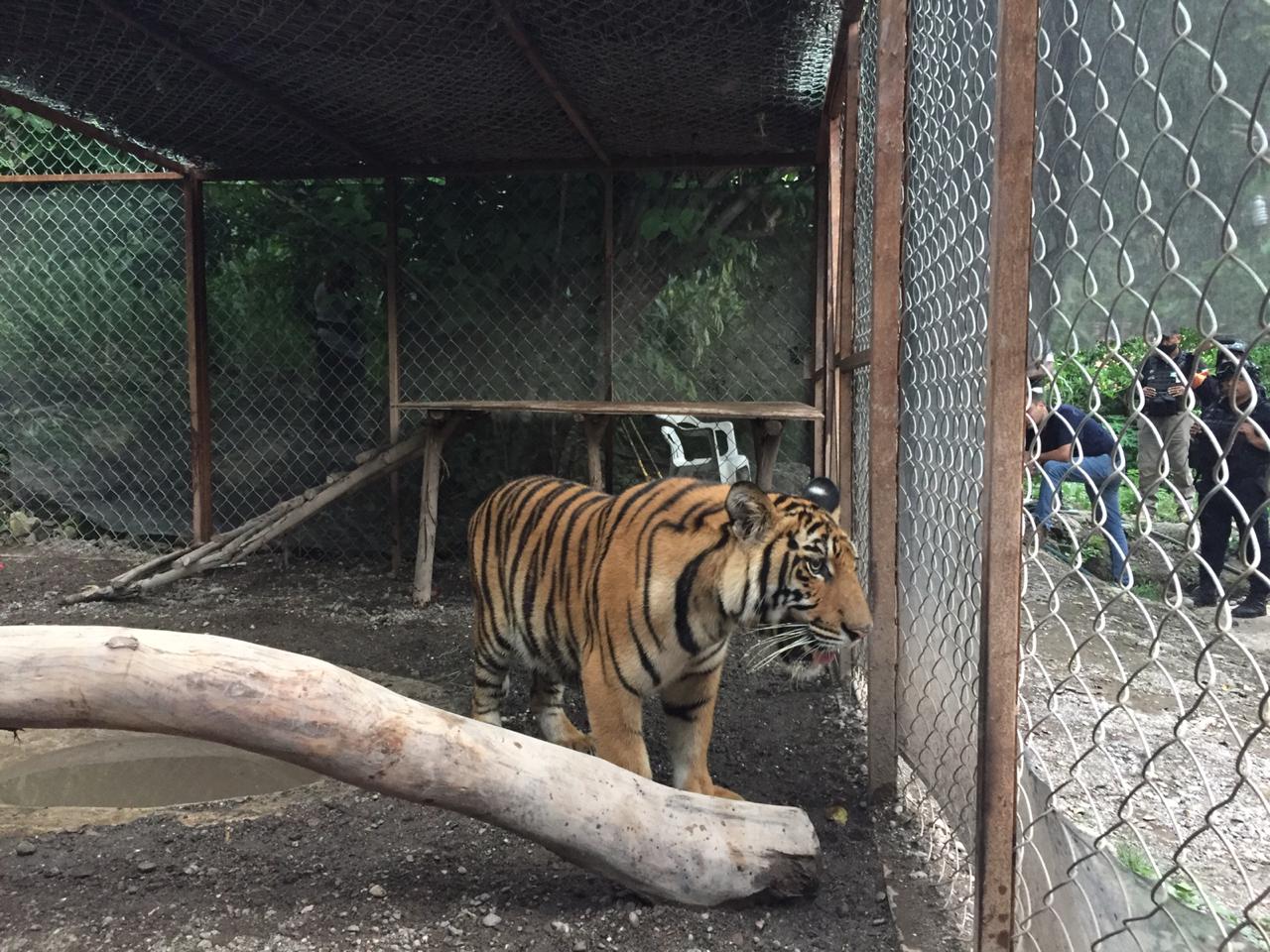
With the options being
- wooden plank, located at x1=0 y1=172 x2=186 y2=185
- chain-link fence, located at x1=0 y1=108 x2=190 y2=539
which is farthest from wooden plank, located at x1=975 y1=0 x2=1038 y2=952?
chain-link fence, located at x1=0 y1=108 x2=190 y2=539

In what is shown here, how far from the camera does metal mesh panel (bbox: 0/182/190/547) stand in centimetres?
712

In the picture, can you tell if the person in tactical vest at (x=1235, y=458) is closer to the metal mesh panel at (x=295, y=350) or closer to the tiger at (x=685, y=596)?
the tiger at (x=685, y=596)

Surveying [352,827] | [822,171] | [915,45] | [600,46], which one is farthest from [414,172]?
[352,827]

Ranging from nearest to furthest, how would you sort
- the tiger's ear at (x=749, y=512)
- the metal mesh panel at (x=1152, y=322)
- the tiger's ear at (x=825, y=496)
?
the metal mesh panel at (x=1152, y=322) < the tiger's ear at (x=749, y=512) < the tiger's ear at (x=825, y=496)

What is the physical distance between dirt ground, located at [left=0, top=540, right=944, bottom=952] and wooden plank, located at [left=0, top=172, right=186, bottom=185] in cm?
508

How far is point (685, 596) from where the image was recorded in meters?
2.76

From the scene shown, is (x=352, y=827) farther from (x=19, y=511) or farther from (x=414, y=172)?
(x=19, y=511)

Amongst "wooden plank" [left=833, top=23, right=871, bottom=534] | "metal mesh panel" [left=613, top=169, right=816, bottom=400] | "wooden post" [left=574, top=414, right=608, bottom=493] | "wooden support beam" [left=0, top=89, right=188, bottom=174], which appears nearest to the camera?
"wooden plank" [left=833, top=23, right=871, bottom=534]

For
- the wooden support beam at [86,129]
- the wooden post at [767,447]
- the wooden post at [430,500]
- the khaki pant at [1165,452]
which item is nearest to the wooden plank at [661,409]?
the wooden post at [767,447]

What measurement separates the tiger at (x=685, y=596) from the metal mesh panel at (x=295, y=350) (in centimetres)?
409

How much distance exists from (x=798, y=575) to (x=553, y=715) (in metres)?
1.57

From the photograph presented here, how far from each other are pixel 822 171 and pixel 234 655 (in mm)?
5013

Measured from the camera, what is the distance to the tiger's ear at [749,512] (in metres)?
2.63

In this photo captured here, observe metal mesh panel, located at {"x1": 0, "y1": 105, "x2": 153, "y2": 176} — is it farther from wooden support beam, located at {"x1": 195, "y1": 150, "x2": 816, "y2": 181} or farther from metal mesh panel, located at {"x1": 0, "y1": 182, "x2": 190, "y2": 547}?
wooden support beam, located at {"x1": 195, "y1": 150, "x2": 816, "y2": 181}
